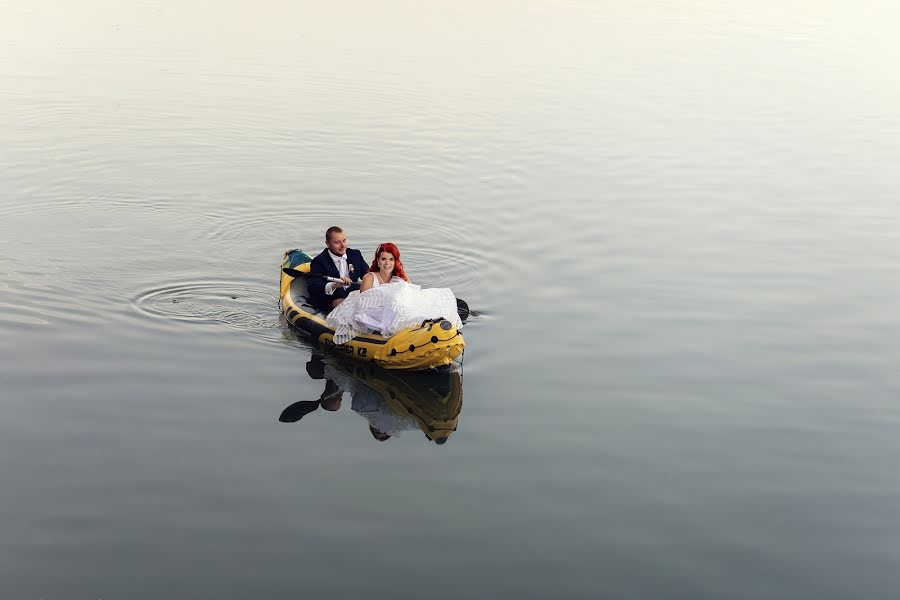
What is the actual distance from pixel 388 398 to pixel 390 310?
3.15ft

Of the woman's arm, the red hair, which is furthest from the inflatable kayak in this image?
the red hair

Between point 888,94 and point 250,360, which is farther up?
point 888,94

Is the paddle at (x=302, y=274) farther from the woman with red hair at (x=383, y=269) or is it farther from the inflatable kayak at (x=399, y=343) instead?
the woman with red hair at (x=383, y=269)

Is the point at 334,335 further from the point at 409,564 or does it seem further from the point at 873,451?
the point at 873,451

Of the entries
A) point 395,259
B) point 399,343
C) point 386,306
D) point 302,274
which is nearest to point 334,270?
point 302,274

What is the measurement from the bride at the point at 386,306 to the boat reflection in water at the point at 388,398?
0.38 m

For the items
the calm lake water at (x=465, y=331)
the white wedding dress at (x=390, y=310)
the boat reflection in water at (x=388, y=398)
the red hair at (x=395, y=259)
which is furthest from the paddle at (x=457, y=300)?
the boat reflection in water at (x=388, y=398)

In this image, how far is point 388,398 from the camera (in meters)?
11.6

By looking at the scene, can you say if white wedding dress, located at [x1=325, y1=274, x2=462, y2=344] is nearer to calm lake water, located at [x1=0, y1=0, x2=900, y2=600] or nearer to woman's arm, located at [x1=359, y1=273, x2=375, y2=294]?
woman's arm, located at [x1=359, y1=273, x2=375, y2=294]

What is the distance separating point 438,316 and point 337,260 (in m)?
1.88

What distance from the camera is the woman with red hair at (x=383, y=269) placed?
492 inches

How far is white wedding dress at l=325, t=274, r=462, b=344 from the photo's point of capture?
11898mm

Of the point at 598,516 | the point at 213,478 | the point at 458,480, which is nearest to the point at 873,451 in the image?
the point at 598,516

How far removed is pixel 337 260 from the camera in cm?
1321
